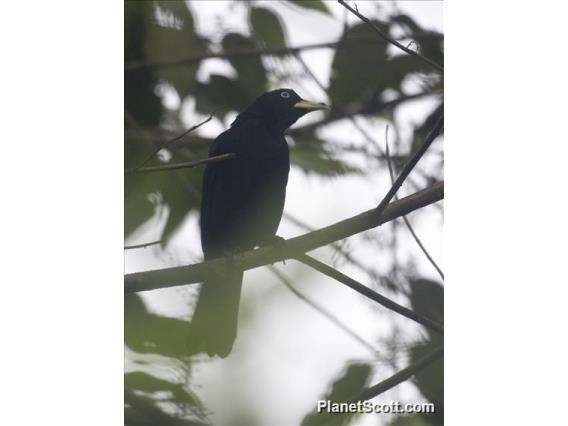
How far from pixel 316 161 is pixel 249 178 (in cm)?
31

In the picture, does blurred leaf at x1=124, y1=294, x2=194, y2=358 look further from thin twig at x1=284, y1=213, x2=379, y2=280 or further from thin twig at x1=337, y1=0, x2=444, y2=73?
thin twig at x1=337, y1=0, x2=444, y2=73

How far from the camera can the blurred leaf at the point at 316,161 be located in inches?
140

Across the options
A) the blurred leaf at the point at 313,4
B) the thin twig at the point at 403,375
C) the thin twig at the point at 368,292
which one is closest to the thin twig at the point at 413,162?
the thin twig at the point at 368,292

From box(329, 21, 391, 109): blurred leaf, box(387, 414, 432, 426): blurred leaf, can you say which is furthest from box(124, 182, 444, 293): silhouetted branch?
box(387, 414, 432, 426): blurred leaf

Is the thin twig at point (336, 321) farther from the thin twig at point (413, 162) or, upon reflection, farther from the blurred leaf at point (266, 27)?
the blurred leaf at point (266, 27)

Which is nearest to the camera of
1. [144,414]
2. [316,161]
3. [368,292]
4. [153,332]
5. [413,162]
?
[413,162]

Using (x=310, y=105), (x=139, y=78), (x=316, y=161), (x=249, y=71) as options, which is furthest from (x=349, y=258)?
(x=139, y=78)

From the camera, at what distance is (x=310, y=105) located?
12.1 feet

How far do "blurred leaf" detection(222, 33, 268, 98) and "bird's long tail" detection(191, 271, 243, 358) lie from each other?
836 millimetres

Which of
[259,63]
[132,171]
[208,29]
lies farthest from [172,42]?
[132,171]

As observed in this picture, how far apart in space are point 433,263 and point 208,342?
1.00 metres

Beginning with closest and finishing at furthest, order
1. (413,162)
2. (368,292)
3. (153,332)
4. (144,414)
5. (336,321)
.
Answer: (413,162), (368,292), (144,414), (336,321), (153,332)

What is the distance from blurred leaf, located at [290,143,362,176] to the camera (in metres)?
3.57

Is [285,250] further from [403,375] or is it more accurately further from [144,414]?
[144,414]
